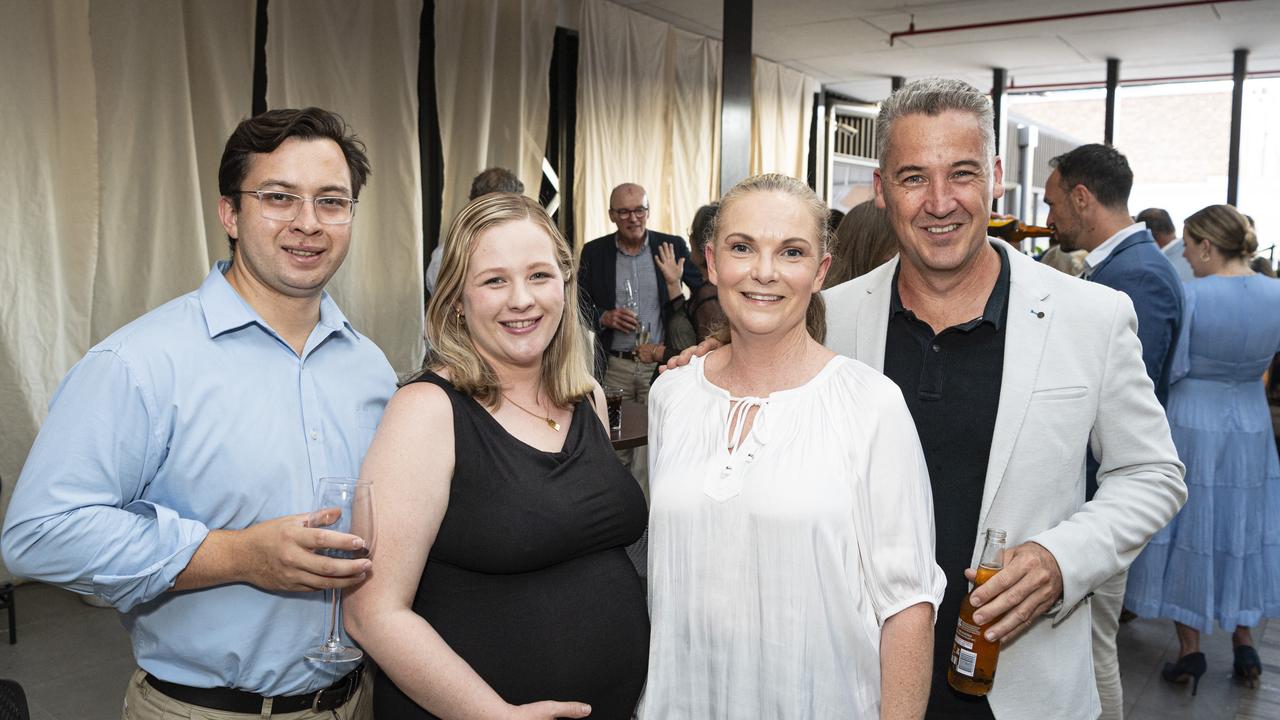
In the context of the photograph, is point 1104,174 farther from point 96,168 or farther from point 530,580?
point 96,168

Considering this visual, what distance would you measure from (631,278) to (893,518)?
11.9ft

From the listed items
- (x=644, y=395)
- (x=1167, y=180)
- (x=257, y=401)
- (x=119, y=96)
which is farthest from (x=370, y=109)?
(x=1167, y=180)

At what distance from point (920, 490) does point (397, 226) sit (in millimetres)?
4755

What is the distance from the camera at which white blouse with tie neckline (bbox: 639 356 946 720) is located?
4.48 ft

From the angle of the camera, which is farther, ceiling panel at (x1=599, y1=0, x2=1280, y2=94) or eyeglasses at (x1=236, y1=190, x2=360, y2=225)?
ceiling panel at (x1=599, y1=0, x2=1280, y2=94)

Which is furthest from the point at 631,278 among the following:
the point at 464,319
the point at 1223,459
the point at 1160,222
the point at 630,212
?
the point at 1160,222

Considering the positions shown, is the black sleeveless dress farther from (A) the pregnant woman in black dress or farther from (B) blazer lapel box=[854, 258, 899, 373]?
(B) blazer lapel box=[854, 258, 899, 373]

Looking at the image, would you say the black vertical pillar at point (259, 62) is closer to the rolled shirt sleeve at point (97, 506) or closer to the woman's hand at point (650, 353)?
the woman's hand at point (650, 353)

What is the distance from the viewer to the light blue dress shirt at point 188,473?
4.34 ft

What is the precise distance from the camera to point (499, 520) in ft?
4.76

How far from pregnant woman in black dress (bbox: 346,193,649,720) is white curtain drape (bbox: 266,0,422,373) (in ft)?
12.5

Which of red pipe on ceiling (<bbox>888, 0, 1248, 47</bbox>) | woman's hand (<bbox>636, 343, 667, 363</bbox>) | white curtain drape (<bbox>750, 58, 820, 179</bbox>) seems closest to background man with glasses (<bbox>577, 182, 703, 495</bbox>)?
woman's hand (<bbox>636, 343, 667, 363</bbox>)

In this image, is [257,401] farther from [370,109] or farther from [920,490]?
[370,109]

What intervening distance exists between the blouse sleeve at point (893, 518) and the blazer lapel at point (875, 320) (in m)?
0.35
